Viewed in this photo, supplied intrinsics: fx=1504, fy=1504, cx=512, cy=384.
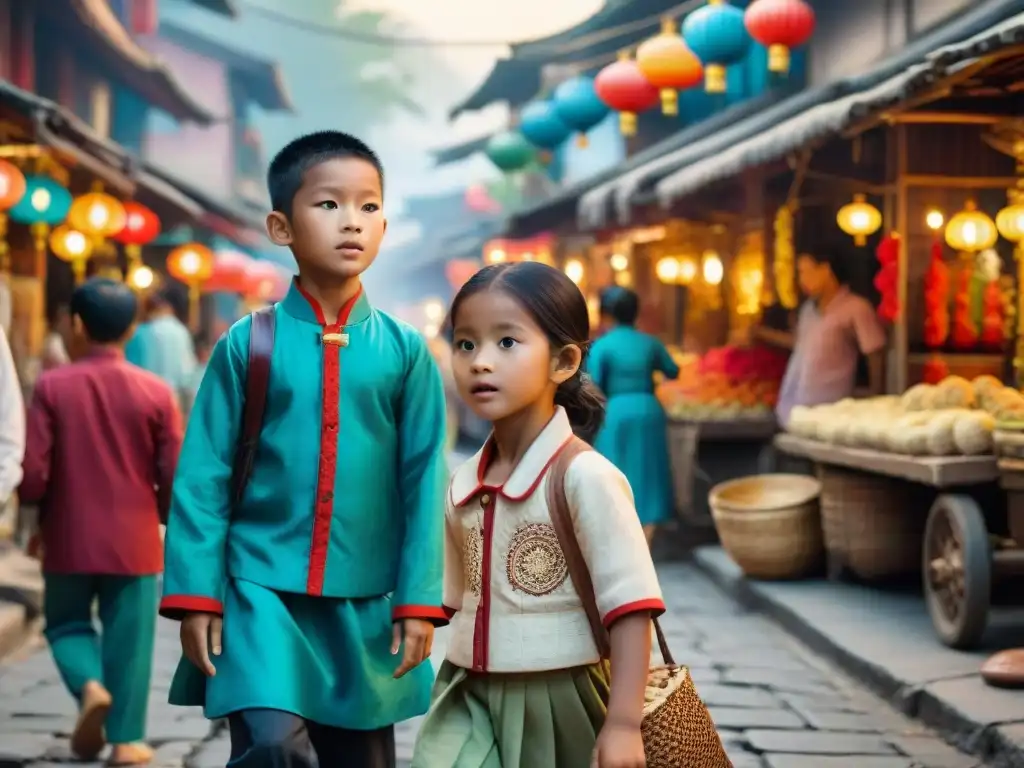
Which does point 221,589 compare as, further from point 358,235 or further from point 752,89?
point 752,89

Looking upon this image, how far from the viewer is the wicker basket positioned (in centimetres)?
1030

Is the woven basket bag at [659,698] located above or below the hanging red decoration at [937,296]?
below

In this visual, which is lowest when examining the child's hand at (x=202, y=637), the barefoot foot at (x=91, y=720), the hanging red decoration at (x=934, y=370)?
the barefoot foot at (x=91, y=720)

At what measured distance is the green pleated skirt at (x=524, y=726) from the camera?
11.0 feet

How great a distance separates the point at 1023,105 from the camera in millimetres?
10656

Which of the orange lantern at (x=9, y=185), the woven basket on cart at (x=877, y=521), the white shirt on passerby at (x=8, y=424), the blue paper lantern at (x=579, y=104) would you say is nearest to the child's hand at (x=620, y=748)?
the white shirt on passerby at (x=8, y=424)

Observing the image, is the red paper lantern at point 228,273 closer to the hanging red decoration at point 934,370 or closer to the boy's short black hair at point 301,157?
the hanging red decoration at point 934,370

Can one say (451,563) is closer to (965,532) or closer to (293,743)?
(293,743)

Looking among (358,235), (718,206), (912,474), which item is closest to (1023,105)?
(912,474)

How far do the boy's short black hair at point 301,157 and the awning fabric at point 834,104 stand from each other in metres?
4.19

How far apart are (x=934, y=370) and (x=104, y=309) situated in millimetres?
7136

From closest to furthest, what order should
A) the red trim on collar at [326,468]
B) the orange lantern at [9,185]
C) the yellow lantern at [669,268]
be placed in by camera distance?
the red trim on collar at [326,468]
the orange lantern at [9,185]
the yellow lantern at [669,268]

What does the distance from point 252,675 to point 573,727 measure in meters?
0.90

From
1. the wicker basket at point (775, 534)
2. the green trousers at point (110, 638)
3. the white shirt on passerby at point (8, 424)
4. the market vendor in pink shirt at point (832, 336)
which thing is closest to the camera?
the white shirt on passerby at point (8, 424)
